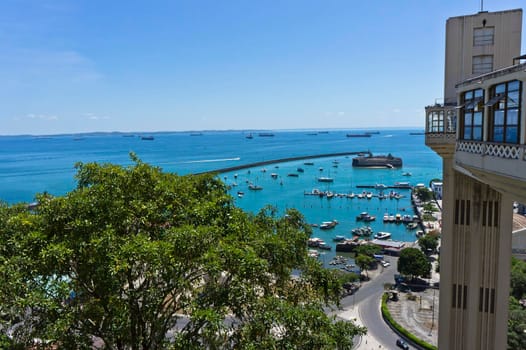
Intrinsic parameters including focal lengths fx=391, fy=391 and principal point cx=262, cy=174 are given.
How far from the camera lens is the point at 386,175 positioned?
100750mm

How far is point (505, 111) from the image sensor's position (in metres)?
7.08

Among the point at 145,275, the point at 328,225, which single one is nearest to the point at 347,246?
the point at 328,225

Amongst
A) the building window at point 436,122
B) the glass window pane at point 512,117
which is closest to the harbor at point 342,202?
the building window at point 436,122

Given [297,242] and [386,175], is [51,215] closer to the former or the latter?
[297,242]

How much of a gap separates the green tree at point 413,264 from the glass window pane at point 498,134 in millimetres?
25264

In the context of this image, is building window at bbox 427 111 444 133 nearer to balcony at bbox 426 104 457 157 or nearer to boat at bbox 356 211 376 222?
balcony at bbox 426 104 457 157

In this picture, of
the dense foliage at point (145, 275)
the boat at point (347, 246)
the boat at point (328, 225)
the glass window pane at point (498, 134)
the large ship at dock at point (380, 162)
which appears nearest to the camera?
the dense foliage at point (145, 275)

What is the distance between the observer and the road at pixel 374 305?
22328 millimetres

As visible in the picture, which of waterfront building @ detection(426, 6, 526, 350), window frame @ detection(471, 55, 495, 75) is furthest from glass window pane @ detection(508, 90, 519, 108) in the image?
window frame @ detection(471, 55, 495, 75)

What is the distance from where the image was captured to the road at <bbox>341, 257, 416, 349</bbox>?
22.3 metres

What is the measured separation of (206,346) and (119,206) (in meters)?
2.89

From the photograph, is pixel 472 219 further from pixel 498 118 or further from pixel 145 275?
pixel 145 275

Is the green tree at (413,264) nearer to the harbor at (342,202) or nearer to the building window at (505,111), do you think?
the harbor at (342,202)

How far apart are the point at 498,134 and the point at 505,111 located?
429 millimetres
